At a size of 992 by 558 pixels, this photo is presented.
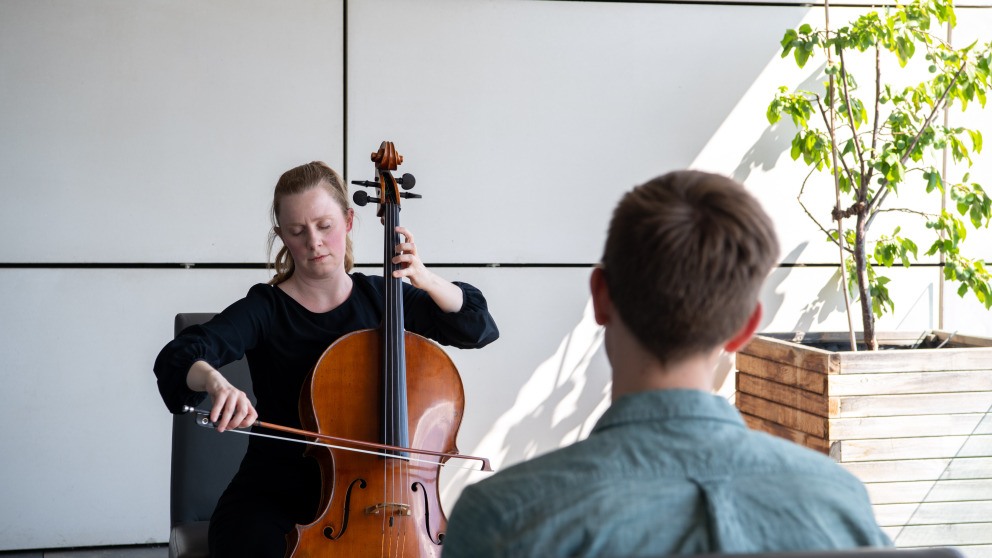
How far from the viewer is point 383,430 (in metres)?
1.72

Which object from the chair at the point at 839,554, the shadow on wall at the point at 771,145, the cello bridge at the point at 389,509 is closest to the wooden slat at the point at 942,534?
the shadow on wall at the point at 771,145

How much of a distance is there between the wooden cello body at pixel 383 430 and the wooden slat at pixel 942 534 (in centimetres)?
169

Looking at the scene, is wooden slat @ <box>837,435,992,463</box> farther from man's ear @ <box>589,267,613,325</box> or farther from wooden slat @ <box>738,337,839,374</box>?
man's ear @ <box>589,267,613,325</box>

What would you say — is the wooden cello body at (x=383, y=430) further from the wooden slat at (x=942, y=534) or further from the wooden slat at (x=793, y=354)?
the wooden slat at (x=942, y=534)

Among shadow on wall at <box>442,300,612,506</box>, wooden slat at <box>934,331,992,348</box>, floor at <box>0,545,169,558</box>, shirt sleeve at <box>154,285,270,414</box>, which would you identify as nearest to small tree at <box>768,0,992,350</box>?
wooden slat at <box>934,331,992,348</box>

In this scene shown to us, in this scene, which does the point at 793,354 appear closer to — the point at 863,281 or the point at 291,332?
the point at 863,281

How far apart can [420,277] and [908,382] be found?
5.48ft

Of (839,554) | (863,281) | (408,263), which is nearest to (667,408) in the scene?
(839,554)

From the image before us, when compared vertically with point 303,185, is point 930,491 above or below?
below

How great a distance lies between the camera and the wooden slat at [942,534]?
8.97 ft

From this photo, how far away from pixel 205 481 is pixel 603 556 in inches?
58.1

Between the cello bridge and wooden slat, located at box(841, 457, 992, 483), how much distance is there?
1.58 metres

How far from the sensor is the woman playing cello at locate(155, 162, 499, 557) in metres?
1.68

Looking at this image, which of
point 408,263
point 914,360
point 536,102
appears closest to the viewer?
point 408,263
